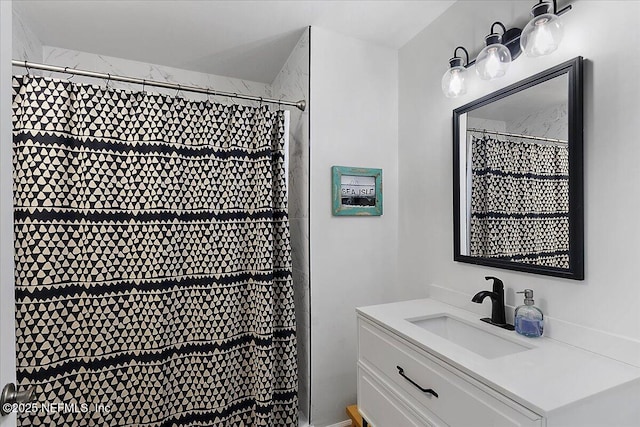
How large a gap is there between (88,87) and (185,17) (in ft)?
2.13

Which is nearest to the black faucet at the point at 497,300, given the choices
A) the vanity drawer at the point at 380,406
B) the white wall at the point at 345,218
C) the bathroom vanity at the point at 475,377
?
the bathroom vanity at the point at 475,377

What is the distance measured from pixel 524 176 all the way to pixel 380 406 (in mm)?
1126

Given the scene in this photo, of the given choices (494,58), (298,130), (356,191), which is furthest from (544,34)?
(298,130)

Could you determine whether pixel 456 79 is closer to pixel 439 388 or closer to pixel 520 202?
pixel 520 202

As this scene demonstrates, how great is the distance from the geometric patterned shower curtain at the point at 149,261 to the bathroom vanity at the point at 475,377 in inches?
26.2

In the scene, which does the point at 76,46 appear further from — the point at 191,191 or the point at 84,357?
the point at 84,357

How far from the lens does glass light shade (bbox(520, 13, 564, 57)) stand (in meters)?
1.12

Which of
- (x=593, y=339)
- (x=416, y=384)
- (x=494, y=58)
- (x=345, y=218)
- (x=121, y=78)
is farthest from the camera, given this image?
(x=345, y=218)

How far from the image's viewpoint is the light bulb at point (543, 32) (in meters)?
1.12

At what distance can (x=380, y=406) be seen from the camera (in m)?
1.40

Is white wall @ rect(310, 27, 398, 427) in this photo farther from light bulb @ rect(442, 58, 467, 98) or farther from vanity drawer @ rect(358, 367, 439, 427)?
light bulb @ rect(442, 58, 467, 98)

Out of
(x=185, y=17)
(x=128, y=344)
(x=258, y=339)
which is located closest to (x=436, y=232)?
(x=258, y=339)

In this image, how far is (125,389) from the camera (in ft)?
5.42

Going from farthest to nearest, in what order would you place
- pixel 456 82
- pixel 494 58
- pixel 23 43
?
1. pixel 23 43
2. pixel 456 82
3. pixel 494 58
